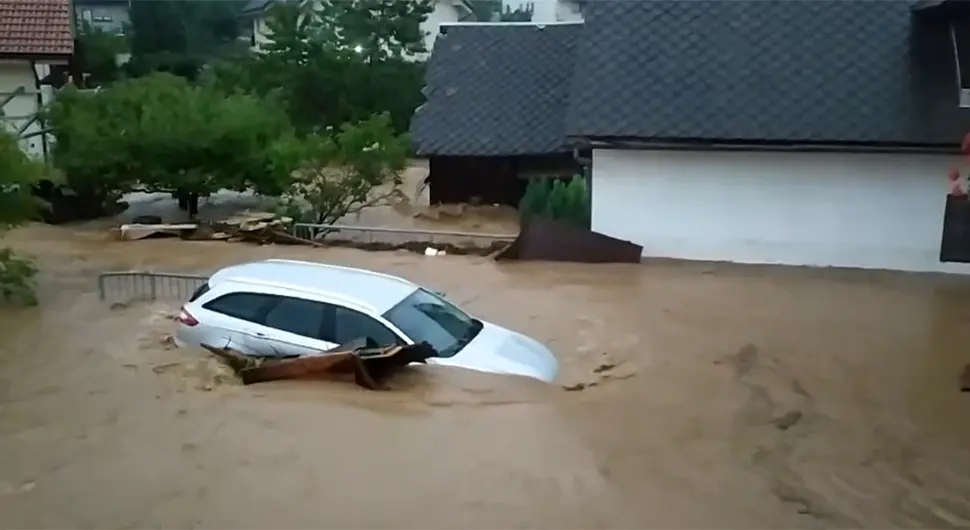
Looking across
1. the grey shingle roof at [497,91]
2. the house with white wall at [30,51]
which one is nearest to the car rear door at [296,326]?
the grey shingle roof at [497,91]

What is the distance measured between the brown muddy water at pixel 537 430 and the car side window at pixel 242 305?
1.71 ft

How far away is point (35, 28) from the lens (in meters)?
25.5

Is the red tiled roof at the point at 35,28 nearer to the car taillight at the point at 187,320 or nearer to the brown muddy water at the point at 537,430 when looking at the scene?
the brown muddy water at the point at 537,430

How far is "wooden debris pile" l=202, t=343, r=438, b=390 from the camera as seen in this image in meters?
9.16

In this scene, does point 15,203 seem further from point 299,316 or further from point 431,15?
point 431,15

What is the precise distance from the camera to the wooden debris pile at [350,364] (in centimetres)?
916

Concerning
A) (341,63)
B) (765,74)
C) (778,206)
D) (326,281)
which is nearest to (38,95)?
(341,63)

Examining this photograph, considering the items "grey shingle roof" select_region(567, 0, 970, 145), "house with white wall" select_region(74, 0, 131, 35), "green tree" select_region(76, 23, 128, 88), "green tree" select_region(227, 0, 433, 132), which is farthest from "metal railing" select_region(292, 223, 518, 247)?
"house with white wall" select_region(74, 0, 131, 35)

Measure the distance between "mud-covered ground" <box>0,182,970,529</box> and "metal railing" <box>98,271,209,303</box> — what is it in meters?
0.65

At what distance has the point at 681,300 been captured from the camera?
13.9m

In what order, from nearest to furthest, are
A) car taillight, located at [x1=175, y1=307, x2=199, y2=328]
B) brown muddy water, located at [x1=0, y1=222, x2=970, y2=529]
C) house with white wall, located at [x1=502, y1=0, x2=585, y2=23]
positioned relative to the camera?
brown muddy water, located at [x1=0, y1=222, x2=970, y2=529], car taillight, located at [x1=175, y1=307, x2=199, y2=328], house with white wall, located at [x1=502, y1=0, x2=585, y2=23]

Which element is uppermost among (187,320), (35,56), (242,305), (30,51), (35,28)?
(35,28)

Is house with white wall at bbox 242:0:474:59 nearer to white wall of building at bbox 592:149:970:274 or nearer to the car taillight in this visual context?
white wall of building at bbox 592:149:970:274

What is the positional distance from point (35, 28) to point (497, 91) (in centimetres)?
1169
